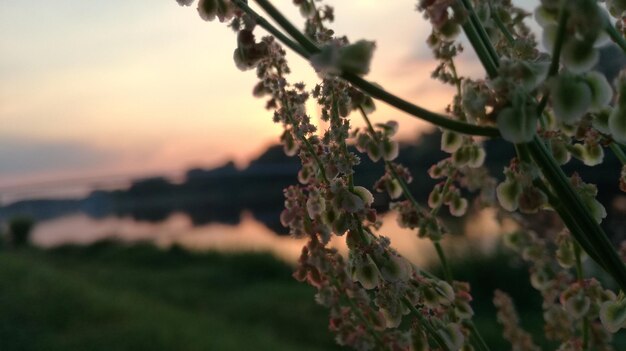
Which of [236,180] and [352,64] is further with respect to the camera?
[236,180]

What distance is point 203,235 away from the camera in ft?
16.1

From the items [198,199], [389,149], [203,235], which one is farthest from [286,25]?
[198,199]

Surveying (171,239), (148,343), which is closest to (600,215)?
(148,343)

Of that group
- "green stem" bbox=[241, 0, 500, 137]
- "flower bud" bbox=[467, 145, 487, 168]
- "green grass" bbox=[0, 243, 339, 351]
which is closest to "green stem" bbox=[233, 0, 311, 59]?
"green stem" bbox=[241, 0, 500, 137]

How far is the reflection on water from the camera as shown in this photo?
3580 millimetres

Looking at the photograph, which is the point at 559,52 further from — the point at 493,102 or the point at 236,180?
the point at 236,180

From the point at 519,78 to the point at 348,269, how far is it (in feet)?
0.52

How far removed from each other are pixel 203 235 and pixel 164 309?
2.06 m

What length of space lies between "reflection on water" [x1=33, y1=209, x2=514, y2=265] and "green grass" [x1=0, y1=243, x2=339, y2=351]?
0.18m

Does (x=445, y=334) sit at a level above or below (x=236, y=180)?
below

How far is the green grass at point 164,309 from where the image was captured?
7.64 ft

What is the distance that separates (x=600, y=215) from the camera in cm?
37

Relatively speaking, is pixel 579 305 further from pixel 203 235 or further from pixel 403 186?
pixel 203 235

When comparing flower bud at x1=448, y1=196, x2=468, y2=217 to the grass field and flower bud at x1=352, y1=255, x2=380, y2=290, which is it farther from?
the grass field
